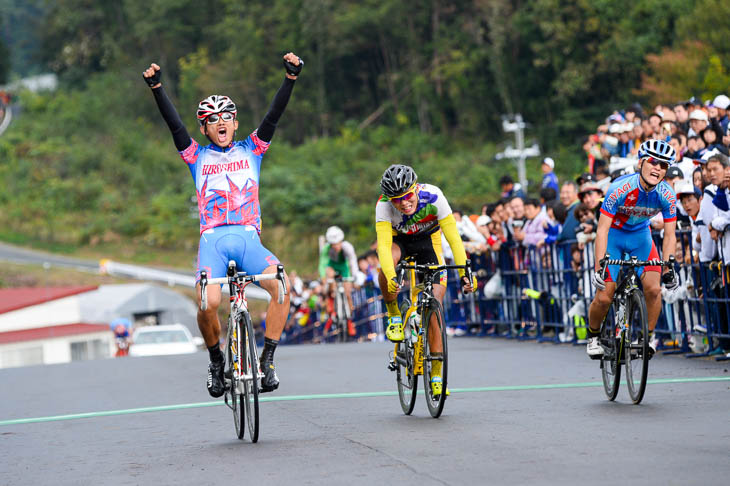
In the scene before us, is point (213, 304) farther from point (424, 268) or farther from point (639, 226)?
point (639, 226)

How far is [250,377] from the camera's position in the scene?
331 inches

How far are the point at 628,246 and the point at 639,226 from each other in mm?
191

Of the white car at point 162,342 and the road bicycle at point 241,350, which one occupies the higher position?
the white car at point 162,342

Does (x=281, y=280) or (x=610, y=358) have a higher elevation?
(x=281, y=280)

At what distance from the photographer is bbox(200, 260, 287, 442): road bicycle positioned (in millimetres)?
8414

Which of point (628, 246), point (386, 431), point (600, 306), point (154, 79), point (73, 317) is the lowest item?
point (386, 431)

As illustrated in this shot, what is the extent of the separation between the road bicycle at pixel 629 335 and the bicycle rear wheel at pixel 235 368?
313 cm

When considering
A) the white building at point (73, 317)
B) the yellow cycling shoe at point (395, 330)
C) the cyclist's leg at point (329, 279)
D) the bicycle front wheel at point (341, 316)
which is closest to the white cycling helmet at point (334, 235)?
the cyclist's leg at point (329, 279)

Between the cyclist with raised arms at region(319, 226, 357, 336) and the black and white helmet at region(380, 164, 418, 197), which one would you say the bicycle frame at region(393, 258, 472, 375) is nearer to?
the black and white helmet at region(380, 164, 418, 197)

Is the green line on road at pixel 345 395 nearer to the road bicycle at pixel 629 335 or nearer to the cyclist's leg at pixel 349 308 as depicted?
the road bicycle at pixel 629 335

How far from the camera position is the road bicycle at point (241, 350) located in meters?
8.41

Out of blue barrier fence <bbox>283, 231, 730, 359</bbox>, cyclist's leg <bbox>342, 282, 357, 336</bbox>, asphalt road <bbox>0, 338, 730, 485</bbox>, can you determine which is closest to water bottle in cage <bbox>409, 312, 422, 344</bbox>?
asphalt road <bbox>0, 338, 730, 485</bbox>

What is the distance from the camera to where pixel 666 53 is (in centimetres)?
5269

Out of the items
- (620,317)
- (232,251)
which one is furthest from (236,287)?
(620,317)
